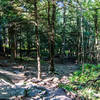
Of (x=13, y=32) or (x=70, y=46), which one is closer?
(x=13, y=32)

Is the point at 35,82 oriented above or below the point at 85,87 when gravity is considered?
below

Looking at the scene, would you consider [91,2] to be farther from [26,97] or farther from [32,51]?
[32,51]

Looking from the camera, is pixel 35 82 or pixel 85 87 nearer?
pixel 85 87

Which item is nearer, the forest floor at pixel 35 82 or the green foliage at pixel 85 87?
the green foliage at pixel 85 87

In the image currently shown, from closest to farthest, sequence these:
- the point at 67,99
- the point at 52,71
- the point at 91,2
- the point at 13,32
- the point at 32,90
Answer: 1. the point at 67,99
2. the point at 32,90
3. the point at 52,71
4. the point at 91,2
5. the point at 13,32

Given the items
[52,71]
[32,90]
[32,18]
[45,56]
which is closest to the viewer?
[32,90]

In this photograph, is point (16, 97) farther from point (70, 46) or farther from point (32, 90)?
point (70, 46)

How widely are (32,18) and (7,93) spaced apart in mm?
6275

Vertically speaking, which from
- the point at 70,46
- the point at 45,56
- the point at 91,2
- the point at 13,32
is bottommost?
the point at 45,56

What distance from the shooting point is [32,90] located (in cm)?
627

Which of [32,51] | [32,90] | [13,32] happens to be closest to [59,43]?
[32,51]

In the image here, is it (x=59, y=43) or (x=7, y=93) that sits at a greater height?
(x=59, y=43)

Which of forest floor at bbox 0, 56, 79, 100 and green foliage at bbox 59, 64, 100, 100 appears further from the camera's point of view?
forest floor at bbox 0, 56, 79, 100

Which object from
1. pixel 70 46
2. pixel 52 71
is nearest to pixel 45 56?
pixel 70 46
